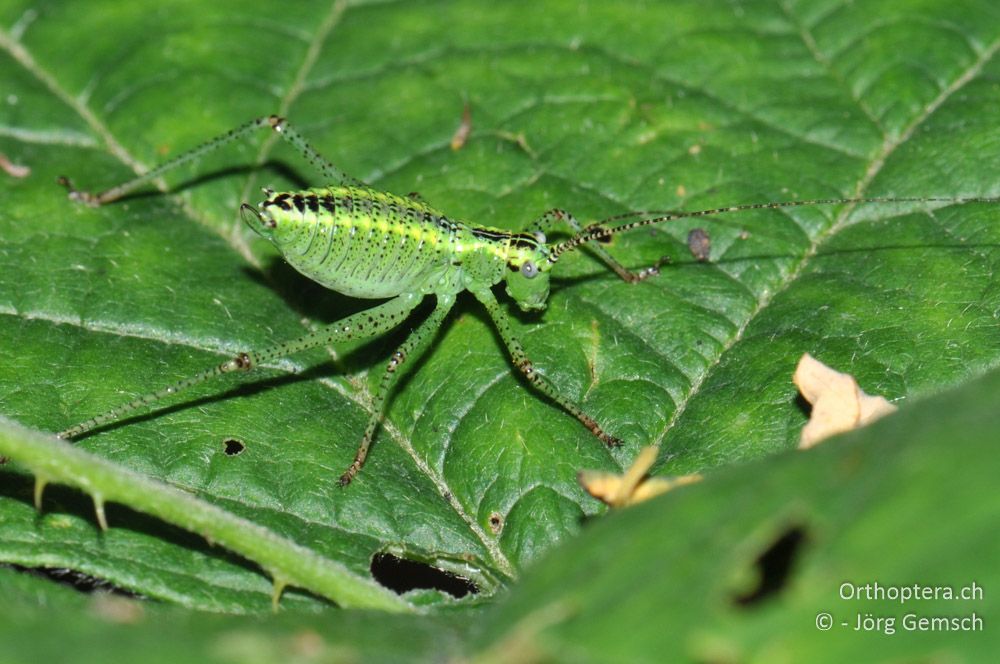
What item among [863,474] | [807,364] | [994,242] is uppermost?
[994,242]

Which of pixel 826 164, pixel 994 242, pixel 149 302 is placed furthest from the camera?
pixel 826 164

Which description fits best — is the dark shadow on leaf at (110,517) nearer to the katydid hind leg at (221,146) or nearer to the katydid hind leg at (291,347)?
the katydid hind leg at (291,347)

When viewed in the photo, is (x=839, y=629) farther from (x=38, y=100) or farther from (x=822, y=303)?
(x=38, y=100)

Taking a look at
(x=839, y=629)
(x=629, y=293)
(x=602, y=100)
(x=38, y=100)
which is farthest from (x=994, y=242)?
(x=38, y=100)

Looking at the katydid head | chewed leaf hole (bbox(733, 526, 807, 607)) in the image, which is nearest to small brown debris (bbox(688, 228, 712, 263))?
the katydid head

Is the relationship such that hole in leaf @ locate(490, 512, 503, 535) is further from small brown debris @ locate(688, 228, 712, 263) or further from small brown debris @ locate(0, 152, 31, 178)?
small brown debris @ locate(0, 152, 31, 178)

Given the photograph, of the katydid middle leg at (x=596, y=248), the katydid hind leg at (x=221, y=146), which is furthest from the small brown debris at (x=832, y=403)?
the katydid hind leg at (x=221, y=146)
